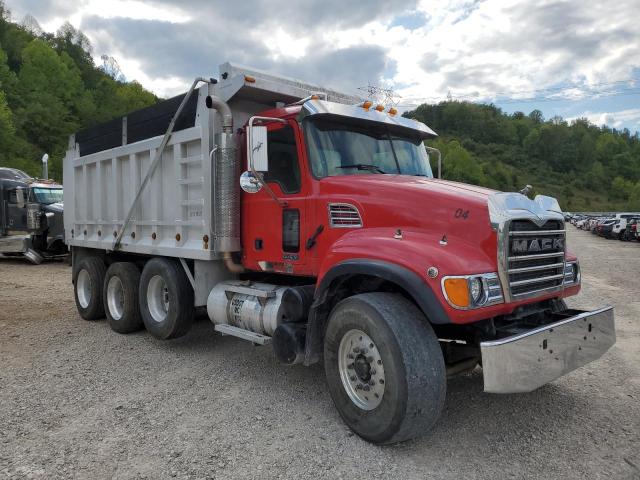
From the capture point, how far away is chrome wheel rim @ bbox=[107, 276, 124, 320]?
7203mm

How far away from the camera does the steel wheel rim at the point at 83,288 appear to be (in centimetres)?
797

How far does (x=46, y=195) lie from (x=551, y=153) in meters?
134

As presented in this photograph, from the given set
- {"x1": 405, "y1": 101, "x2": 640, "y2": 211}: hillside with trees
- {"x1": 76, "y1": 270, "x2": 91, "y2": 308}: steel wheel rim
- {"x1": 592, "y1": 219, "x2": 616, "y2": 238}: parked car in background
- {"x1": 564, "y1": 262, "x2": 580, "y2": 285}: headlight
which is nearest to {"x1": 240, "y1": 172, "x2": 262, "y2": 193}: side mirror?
{"x1": 564, "y1": 262, "x2": 580, "y2": 285}: headlight

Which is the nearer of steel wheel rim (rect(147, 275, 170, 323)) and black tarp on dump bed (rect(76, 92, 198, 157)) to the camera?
black tarp on dump bed (rect(76, 92, 198, 157))

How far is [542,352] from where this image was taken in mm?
3426

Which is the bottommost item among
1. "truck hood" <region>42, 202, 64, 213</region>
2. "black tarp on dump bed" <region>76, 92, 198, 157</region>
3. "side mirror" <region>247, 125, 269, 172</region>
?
"truck hood" <region>42, 202, 64, 213</region>

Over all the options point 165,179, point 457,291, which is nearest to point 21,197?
point 165,179

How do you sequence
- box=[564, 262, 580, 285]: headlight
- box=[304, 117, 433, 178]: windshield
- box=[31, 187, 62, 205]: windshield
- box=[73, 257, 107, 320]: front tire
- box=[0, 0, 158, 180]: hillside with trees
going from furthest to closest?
box=[0, 0, 158, 180]: hillside with trees, box=[31, 187, 62, 205]: windshield, box=[73, 257, 107, 320]: front tire, box=[304, 117, 433, 178]: windshield, box=[564, 262, 580, 285]: headlight

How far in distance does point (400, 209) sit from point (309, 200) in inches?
37.4

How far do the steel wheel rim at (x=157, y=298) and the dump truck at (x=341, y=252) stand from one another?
25 mm

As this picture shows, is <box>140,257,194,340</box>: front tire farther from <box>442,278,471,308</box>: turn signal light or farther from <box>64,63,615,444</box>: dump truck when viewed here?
<box>442,278,471,308</box>: turn signal light

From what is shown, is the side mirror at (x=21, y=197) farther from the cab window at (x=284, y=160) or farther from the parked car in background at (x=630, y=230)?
the parked car in background at (x=630, y=230)

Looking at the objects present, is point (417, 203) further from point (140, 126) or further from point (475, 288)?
point (140, 126)

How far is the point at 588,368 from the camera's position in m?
5.25
